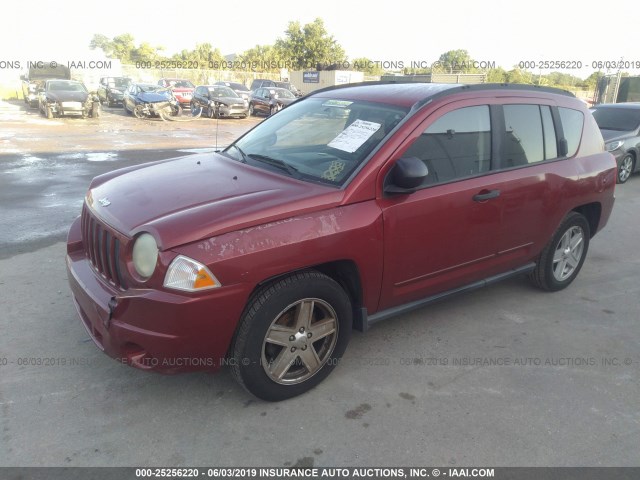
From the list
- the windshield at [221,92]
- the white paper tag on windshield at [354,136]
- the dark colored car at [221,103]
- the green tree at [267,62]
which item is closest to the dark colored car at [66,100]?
the dark colored car at [221,103]

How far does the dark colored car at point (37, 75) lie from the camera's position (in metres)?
25.0

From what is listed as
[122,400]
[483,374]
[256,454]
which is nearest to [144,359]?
[122,400]

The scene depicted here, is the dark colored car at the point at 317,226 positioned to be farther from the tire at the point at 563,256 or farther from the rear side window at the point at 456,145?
the tire at the point at 563,256

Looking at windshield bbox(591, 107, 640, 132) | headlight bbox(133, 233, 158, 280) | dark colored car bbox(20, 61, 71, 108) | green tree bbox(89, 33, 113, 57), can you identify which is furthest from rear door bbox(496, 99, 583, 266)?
green tree bbox(89, 33, 113, 57)

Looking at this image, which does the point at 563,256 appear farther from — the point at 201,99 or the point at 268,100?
the point at 201,99

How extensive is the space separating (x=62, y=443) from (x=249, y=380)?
1.01 metres

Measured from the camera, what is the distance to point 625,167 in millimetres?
10352

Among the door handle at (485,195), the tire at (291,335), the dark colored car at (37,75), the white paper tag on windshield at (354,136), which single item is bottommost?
the tire at (291,335)

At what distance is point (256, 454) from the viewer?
105 inches

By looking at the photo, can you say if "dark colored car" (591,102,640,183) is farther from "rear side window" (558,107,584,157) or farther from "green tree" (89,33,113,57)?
"green tree" (89,33,113,57)

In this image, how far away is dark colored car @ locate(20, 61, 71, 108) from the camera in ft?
82.0

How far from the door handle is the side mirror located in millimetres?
676

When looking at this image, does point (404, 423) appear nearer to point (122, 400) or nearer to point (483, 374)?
point (483, 374)

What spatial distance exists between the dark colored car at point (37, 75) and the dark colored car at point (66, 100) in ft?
15.5
